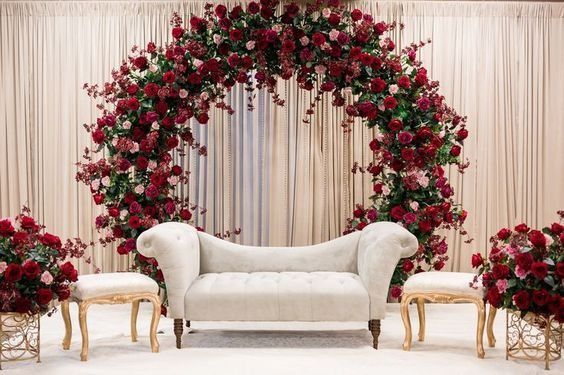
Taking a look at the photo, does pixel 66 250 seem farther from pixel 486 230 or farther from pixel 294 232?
pixel 486 230

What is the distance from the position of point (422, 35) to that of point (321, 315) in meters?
3.34

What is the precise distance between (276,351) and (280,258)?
85cm

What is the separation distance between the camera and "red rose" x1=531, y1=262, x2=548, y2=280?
4.05 meters

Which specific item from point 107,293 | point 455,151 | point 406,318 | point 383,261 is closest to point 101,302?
point 107,293

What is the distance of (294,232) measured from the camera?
698 centimetres

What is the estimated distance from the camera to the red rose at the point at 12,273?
4.14m

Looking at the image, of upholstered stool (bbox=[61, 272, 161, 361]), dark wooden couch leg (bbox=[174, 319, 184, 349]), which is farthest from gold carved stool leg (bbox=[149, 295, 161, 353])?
dark wooden couch leg (bbox=[174, 319, 184, 349])

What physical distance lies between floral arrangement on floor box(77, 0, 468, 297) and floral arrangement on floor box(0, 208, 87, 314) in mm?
1280

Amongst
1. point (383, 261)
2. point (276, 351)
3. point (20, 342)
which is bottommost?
point (276, 351)

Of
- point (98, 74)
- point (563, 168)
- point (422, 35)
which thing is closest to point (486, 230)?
point (563, 168)

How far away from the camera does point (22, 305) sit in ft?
13.8

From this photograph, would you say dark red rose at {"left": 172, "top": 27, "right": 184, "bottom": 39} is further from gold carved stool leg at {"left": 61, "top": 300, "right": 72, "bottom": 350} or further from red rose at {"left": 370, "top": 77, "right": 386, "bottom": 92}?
gold carved stool leg at {"left": 61, "top": 300, "right": 72, "bottom": 350}

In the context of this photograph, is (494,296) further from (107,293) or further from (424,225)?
(107,293)

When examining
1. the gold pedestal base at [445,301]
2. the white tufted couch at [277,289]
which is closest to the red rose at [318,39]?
the white tufted couch at [277,289]
